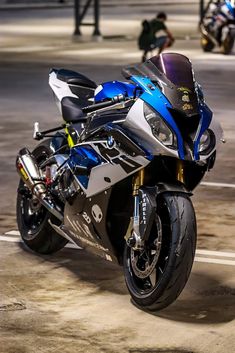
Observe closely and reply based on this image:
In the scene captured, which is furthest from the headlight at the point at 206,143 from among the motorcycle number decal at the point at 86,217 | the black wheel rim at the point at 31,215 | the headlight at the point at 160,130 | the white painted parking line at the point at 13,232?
the white painted parking line at the point at 13,232

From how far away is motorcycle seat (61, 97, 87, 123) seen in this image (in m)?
7.95

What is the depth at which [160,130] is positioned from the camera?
671 centimetres

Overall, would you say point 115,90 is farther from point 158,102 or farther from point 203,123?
point 203,123

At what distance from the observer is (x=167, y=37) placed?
2595cm

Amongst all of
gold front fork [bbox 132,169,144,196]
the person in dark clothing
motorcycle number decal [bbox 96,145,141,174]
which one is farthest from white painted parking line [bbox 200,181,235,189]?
the person in dark clothing

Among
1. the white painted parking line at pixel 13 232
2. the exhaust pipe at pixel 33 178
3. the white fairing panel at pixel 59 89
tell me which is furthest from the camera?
the white painted parking line at pixel 13 232

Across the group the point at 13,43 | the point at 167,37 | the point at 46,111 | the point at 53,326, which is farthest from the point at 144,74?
the point at 13,43

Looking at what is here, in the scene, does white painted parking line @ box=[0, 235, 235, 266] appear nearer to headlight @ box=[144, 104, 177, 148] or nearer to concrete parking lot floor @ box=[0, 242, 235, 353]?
concrete parking lot floor @ box=[0, 242, 235, 353]

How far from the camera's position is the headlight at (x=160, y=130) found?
666 cm

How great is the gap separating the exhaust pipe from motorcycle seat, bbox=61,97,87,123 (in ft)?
1.47

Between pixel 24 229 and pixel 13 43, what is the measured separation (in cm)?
2103

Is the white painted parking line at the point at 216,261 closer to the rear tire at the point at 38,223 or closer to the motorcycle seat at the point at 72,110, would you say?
the rear tire at the point at 38,223

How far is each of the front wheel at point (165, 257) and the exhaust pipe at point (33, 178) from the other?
0.99 meters

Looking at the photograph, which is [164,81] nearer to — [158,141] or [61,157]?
[158,141]
